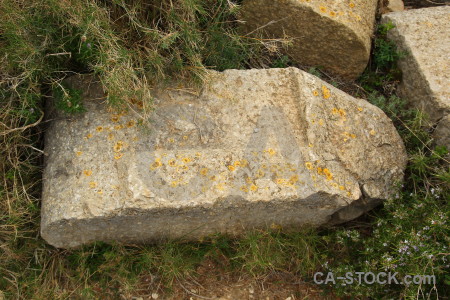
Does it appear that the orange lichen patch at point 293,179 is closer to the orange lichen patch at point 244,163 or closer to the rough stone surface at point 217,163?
the rough stone surface at point 217,163

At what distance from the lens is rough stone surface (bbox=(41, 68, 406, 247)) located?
291 centimetres

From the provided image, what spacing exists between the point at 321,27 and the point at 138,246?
2.09 metres

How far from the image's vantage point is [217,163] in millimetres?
3014

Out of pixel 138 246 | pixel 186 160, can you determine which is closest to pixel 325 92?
pixel 186 160

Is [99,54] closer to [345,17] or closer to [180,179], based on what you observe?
[180,179]

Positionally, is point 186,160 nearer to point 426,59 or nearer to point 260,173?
point 260,173

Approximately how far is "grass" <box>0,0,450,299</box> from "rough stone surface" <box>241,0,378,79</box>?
33 cm

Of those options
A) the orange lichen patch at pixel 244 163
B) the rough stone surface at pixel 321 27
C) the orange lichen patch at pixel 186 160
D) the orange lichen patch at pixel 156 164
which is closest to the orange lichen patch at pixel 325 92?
the rough stone surface at pixel 321 27

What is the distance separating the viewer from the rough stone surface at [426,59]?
11.5ft

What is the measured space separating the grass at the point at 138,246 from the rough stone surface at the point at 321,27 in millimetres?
329

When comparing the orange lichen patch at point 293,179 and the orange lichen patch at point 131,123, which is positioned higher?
the orange lichen patch at point 131,123

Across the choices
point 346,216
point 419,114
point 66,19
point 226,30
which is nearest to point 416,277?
point 346,216

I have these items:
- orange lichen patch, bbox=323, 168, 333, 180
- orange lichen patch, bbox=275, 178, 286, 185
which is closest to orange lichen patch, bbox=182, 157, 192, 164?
orange lichen patch, bbox=275, 178, 286, 185

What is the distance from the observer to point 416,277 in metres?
2.92
